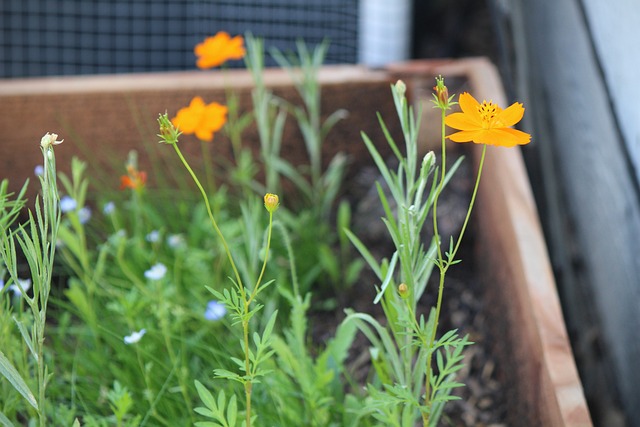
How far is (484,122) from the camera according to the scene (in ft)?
2.19

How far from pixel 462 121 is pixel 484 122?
0.02m

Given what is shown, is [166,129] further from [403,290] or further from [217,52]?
[217,52]

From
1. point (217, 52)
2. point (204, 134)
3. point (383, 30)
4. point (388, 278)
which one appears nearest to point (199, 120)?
point (204, 134)

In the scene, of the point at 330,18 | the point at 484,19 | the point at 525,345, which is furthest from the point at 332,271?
the point at 484,19

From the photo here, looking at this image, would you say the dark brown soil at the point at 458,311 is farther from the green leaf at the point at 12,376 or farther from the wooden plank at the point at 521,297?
the green leaf at the point at 12,376

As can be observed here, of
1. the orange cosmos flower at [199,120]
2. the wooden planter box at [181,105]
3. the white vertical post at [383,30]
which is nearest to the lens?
the orange cosmos flower at [199,120]

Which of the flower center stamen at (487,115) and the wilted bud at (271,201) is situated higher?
the flower center stamen at (487,115)

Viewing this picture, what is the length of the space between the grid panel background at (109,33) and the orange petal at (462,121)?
130 cm

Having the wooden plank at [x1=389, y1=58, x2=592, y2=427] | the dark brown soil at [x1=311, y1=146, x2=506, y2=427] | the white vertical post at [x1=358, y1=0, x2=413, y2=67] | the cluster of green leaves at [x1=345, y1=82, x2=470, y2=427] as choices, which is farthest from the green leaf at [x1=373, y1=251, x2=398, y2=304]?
the white vertical post at [x1=358, y1=0, x2=413, y2=67]

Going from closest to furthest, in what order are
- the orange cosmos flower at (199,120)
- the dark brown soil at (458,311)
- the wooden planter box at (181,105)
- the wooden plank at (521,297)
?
the wooden plank at (521,297) < the orange cosmos flower at (199,120) < the dark brown soil at (458,311) < the wooden planter box at (181,105)

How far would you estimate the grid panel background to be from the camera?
75.8 inches

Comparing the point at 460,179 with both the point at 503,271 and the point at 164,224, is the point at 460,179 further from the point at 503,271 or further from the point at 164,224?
the point at 164,224

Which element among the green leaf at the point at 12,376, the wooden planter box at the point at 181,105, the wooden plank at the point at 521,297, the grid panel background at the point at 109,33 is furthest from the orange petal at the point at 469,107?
the grid panel background at the point at 109,33

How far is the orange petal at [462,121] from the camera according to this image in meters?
0.65
